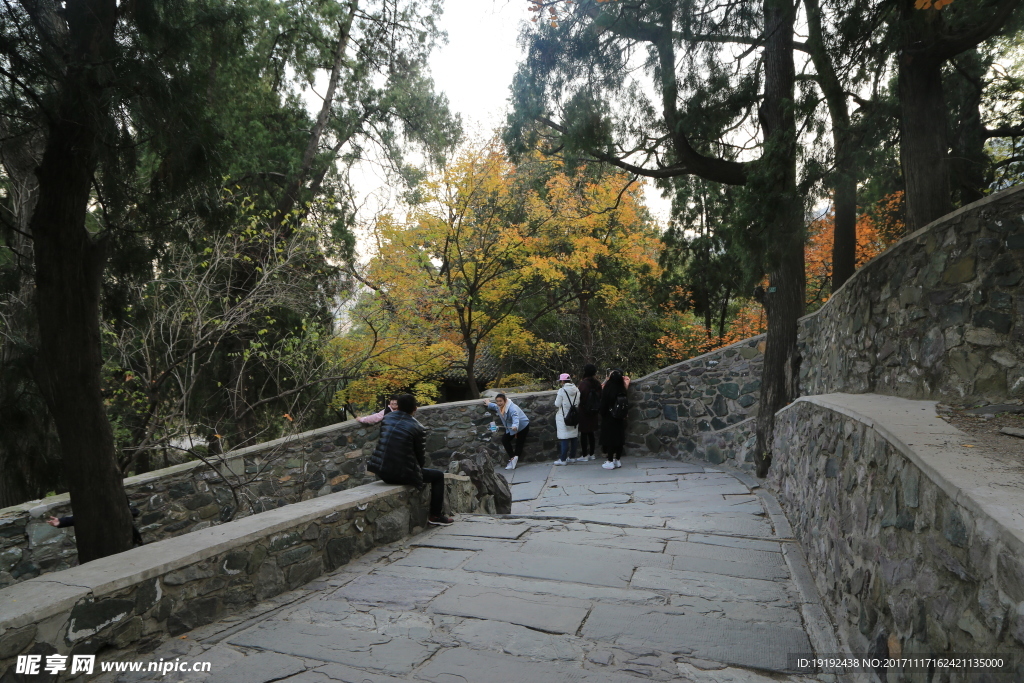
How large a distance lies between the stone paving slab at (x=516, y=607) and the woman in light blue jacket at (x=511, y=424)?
7.26m

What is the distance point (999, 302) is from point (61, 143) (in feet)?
20.0

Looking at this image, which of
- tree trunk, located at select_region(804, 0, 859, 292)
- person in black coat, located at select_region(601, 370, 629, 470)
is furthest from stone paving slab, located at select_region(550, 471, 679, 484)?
tree trunk, located at select_region(804, 0, 859, 292)

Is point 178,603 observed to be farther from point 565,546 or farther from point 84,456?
point 565,546

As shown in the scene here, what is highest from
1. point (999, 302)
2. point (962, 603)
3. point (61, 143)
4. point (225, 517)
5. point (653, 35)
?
point (653, 35)

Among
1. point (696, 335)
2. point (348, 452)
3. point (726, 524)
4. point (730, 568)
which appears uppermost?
point (696, 335)

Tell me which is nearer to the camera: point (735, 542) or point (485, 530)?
point (735, 542)

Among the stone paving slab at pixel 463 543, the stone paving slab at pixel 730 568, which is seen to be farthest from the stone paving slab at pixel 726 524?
the stone paving slab at pixel 463 543

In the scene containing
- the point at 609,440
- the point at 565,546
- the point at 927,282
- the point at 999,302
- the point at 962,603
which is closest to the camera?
the point at 962,603

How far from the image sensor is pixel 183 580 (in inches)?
132

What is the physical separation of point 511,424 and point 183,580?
8107mm

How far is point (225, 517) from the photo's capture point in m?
8.09

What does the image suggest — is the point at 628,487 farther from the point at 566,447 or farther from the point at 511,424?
the point at 511,424

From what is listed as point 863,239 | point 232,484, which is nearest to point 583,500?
point 232,484

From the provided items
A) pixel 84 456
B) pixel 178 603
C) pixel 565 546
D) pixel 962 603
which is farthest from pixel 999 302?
pixel 84 456
